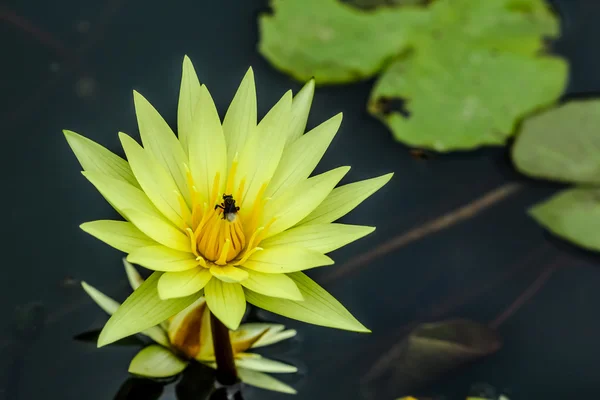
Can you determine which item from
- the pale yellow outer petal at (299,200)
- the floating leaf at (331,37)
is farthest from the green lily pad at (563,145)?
the pale yellow outer petal at (299,200)

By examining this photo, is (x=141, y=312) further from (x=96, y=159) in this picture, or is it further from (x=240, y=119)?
(x=240, y=119)

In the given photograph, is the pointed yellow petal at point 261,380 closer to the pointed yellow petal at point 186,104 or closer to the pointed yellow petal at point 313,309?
the pointed yellow petal at point 313,309

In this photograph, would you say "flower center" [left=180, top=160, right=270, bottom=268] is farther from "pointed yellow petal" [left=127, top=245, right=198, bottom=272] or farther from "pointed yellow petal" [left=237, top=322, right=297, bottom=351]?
"pointed yellow petal" [left=237, top=322, right=297, bottom=351]

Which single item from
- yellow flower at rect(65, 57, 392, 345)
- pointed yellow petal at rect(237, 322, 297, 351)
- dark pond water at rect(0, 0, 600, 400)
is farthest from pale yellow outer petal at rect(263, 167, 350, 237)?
dark pond water at rect(0, 0, 600, 400)

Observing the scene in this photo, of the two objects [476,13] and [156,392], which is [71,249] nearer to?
[156,392]

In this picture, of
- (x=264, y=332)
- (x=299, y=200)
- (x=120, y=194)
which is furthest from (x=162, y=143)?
(x=264, y=332)

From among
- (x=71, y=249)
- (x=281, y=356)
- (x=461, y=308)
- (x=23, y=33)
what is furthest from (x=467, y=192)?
(x=23, y=33)
